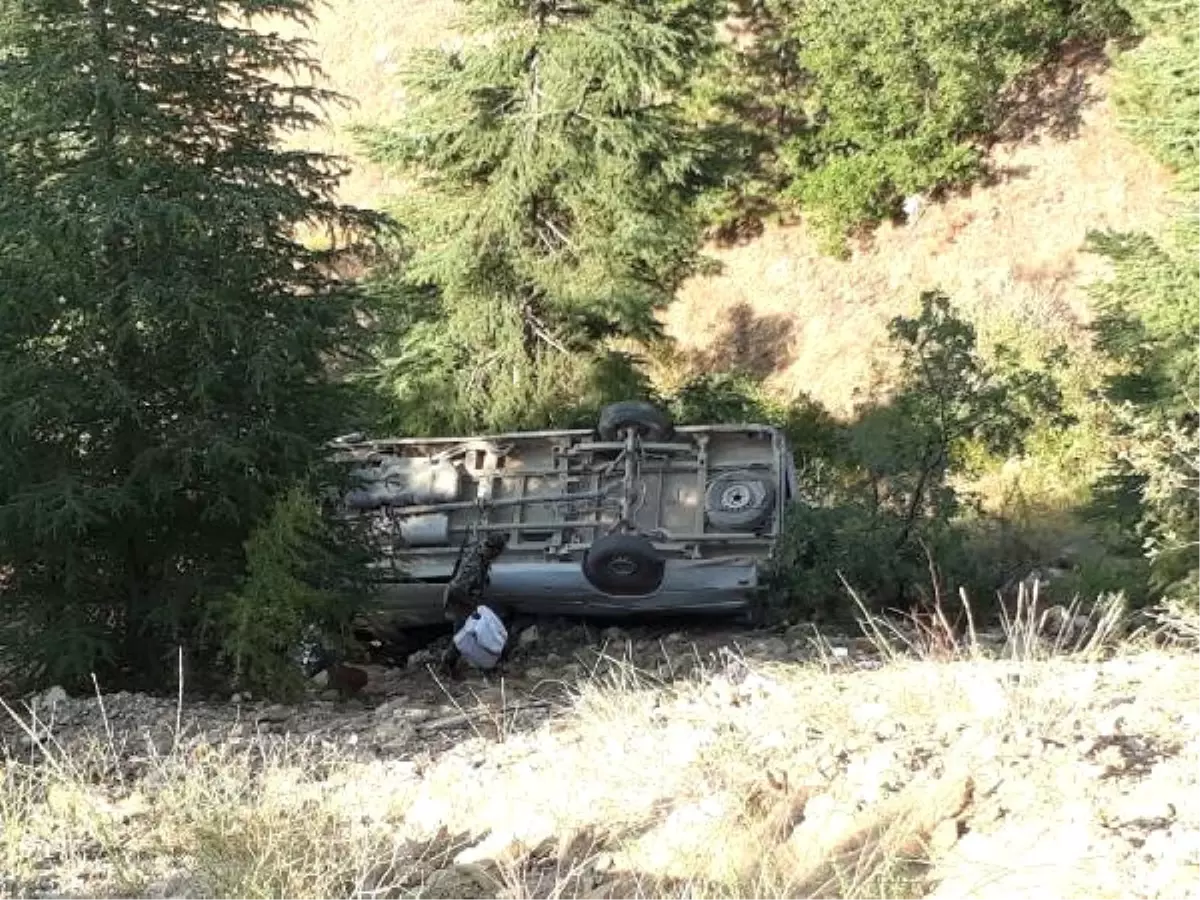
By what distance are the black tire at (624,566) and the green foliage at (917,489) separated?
3.72 ft

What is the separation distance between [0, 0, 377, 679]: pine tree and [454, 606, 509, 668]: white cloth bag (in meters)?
1.86

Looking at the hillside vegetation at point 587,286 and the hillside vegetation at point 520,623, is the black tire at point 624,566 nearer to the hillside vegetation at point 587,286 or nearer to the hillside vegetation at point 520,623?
the hillside vegetation at point 520,623

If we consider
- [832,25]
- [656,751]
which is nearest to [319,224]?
[656,751]

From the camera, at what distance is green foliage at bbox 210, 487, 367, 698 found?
8.23m

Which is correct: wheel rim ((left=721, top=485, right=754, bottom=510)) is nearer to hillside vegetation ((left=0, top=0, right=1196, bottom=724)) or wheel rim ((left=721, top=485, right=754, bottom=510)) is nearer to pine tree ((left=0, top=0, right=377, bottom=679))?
hillside vegetation ((left=0, top=0, right=1196, bottom=724))

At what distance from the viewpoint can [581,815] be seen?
4.52 m

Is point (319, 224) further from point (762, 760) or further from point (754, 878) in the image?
point (754, 878)

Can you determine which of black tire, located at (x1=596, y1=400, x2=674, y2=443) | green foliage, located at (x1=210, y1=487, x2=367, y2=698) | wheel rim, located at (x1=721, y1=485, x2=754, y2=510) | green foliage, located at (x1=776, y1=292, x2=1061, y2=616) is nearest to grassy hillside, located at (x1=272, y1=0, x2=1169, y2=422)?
black tire, located at (x1=596, y1=400, x2=674, y2=443)

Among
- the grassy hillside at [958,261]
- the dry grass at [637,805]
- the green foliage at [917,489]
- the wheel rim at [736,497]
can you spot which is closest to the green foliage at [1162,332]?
the green foliage at [917,489]

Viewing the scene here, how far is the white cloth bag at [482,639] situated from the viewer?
9.70 meters

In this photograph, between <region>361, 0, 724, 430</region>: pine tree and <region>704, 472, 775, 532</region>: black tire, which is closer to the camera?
<region>704, 472, 775, 532</region>: black tire

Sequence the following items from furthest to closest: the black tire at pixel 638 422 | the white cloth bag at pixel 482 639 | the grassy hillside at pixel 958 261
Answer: the grassy hillside at pixel 958 261 → the black tire at pixel 638 422 → the white cloth bag at pixel 482 639

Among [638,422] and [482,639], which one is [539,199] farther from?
[482,639]

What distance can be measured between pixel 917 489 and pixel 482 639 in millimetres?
4310
